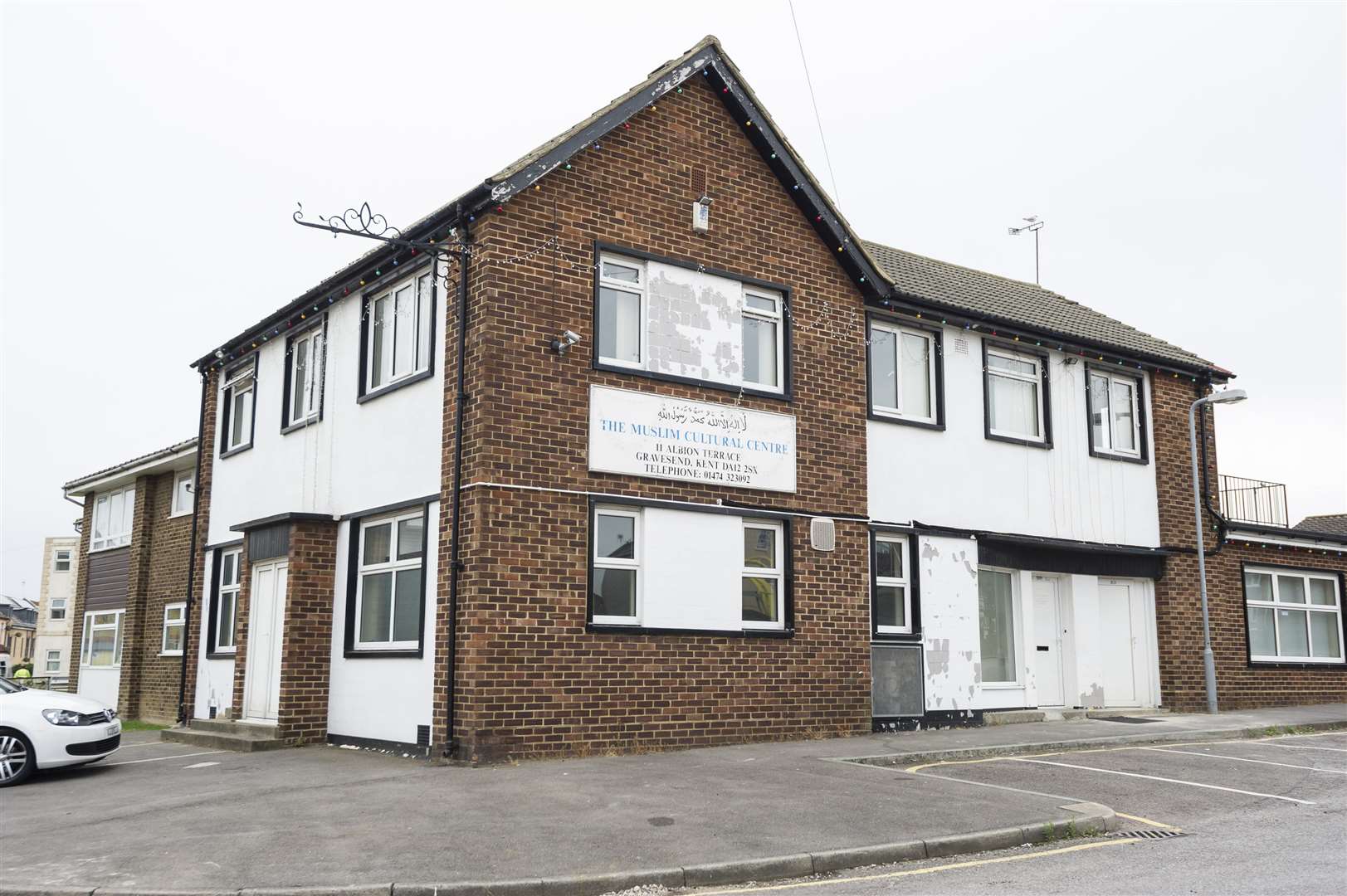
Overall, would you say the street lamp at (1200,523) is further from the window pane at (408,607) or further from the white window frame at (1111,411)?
the window pane at (408,607)

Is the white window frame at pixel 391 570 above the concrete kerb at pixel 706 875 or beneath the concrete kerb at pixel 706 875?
above

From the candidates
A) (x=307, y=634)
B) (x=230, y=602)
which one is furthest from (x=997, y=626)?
(x=230, y=602)

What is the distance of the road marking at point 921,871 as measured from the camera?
7.57m

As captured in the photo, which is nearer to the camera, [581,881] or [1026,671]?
[581,881]

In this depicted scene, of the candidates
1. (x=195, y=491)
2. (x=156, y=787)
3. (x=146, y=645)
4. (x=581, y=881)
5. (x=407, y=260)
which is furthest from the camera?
(x=146, y=645)

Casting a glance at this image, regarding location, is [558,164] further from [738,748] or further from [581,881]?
[581,881]

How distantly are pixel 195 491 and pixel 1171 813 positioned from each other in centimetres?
1675

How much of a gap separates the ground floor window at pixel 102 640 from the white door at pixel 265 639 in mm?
11931

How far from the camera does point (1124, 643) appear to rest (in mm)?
19234

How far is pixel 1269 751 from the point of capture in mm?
14148

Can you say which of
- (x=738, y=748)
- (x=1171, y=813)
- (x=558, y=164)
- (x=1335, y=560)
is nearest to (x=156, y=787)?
(x=738, y=748)

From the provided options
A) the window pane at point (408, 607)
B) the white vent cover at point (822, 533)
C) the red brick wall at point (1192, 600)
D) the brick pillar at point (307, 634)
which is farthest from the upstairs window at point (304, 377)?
the red brick wall at point (1192, 600)

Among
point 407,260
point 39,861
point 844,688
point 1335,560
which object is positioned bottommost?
point 39,861

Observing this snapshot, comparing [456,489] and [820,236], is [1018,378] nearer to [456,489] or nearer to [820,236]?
[820,236]
